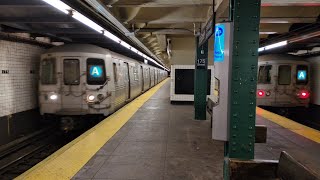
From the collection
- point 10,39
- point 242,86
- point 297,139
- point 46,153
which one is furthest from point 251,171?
point 10,39

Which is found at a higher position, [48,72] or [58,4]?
[58,4]

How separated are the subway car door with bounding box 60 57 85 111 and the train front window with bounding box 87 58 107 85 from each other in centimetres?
19

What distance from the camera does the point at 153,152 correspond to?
4445mm

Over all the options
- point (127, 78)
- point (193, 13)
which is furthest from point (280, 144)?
point (127, 78)

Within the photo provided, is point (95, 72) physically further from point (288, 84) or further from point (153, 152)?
point (288, 84)

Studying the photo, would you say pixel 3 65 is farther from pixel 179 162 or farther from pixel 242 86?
pixel 242 86

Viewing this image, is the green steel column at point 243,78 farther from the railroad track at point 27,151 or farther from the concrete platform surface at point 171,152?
the railroad track at point 27,151

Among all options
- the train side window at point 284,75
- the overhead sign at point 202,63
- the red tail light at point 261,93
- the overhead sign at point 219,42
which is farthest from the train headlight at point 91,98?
the train side window at point 284,75

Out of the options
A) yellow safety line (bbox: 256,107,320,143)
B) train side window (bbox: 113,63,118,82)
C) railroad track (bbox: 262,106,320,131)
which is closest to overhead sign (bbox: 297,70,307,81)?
railroad track (bbox: 262,106,320,131)

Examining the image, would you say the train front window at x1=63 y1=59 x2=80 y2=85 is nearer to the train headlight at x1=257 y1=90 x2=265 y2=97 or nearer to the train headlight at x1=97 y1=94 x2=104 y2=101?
the train headlight at x1=97 y1=94 x2=104 y2=101

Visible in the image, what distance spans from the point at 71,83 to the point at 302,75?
339 inches

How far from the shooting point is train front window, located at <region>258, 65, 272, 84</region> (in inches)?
414

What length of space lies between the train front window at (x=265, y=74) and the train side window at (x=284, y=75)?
40 centimetres

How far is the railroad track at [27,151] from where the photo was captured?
543 cm
